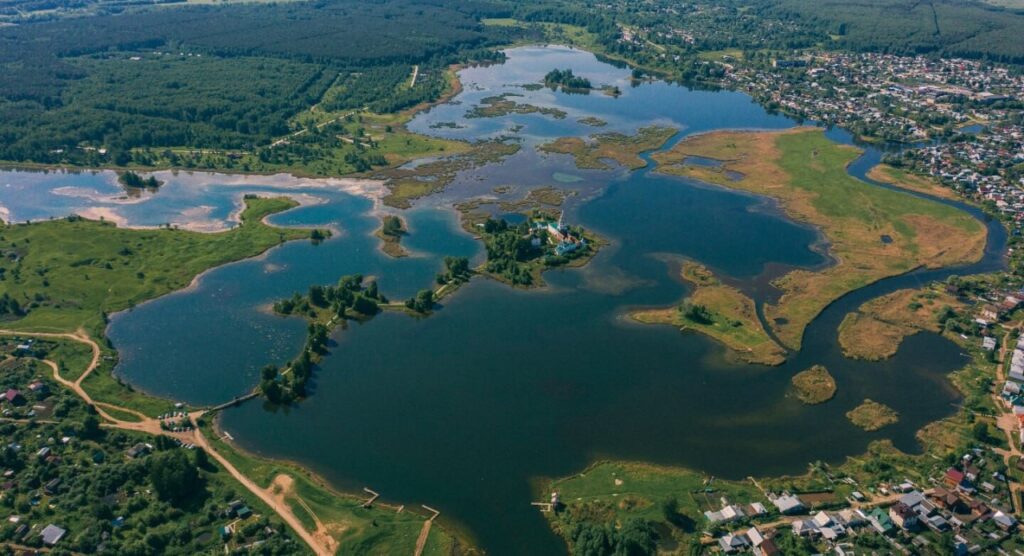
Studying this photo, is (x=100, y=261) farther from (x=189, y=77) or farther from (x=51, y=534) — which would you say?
(x=189, y=77)

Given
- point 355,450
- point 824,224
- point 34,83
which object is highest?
point 34,83

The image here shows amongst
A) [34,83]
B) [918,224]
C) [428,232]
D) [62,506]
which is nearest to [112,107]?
[34,83]

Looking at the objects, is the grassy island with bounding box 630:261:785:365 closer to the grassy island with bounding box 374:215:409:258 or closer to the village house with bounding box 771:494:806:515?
the village house with bounding box 771:494:806:515

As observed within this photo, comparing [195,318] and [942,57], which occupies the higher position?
[942,57]

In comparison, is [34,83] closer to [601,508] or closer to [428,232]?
[428,232]

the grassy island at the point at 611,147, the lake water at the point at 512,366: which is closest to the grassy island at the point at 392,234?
the lake water at the point at 512,366

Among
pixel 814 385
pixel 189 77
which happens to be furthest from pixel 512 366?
pixel 189 77

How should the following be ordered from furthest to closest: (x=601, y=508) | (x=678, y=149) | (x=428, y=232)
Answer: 1. (x=678, y=149)
2. (x=428, y=232)
3. (x=601, y=508)
